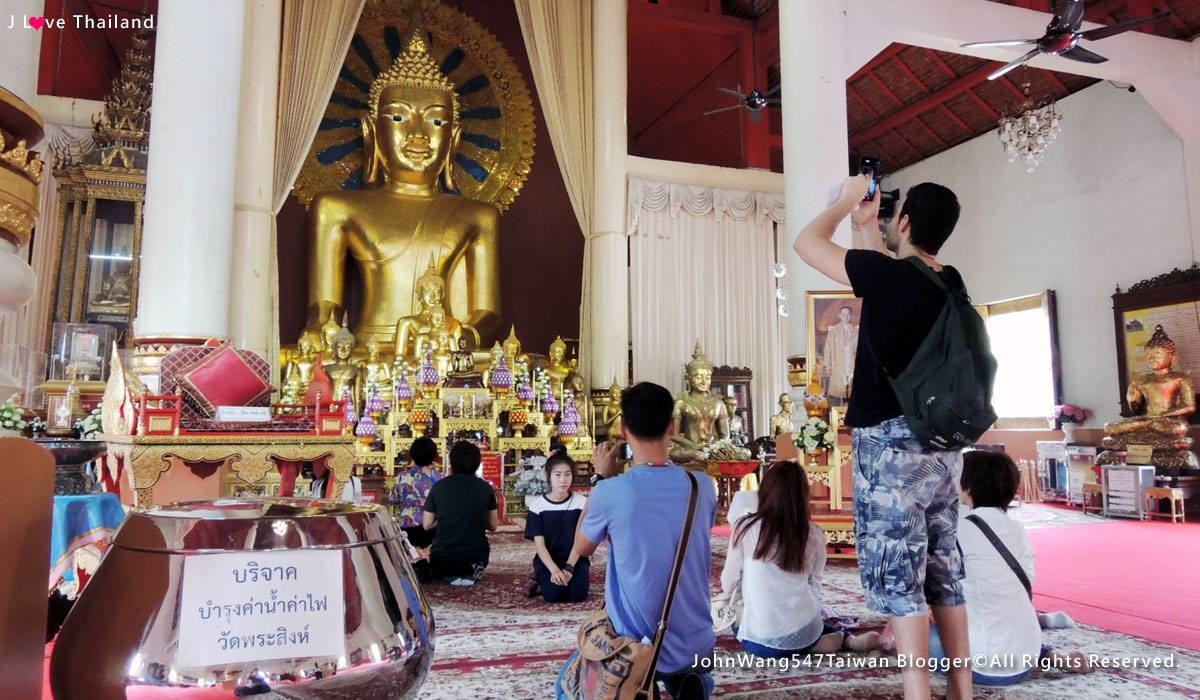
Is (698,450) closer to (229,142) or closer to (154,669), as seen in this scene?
Result: (229,142)

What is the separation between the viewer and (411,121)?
773cm

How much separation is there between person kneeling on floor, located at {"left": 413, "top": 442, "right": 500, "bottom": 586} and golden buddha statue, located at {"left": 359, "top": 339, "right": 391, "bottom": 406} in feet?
9.10

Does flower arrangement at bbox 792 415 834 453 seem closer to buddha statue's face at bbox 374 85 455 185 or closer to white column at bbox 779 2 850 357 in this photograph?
white column at bbox 779 2 850 357

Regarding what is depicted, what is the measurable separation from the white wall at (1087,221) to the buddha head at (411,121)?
6.37m

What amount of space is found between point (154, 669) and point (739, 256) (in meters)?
7.63

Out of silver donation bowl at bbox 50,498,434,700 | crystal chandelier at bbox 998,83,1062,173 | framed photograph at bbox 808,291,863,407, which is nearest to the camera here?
silver donation bowl at bbox 50,498,434,700

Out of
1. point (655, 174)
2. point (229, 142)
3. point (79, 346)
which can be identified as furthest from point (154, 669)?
point (655, 174)

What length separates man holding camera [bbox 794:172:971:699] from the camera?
134cm

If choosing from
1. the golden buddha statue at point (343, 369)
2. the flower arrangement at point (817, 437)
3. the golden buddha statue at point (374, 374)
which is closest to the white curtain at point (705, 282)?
the golden buddha statue at point (374, 374)

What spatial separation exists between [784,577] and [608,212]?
535 centimetres

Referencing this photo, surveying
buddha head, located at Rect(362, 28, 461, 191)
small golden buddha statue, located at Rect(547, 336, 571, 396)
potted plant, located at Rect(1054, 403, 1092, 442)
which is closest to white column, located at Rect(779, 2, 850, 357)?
small golden buddha statue, located at Rect(547, 336, 571, 396)

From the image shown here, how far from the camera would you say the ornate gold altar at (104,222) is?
5.78 metres

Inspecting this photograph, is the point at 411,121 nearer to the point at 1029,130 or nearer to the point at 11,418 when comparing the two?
the point at 11,418

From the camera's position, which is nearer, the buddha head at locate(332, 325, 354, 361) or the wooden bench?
the wooden bench
